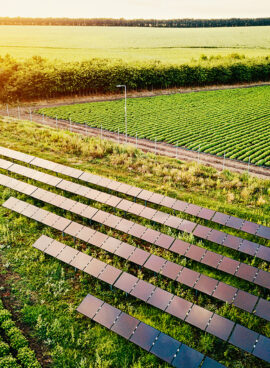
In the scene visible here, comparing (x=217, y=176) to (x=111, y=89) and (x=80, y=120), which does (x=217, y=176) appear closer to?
(x=80, y=120)

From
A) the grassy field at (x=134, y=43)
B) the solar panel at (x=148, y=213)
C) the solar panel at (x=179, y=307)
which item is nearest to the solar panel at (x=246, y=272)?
the solar panel at (x=179, y=307)

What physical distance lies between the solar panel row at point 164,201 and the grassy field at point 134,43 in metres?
82.3

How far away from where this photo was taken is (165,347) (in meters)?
11.8

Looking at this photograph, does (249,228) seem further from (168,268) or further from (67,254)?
(67,254)

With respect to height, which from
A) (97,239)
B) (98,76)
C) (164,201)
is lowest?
(97,239)

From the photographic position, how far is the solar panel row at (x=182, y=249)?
1404cm

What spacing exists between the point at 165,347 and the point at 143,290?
2.78 metres

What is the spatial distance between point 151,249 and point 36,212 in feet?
24.8

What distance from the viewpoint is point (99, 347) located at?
12.4 m

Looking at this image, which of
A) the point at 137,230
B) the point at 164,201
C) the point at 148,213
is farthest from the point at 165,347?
the point at 164,201

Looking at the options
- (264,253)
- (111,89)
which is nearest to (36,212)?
(264,253)

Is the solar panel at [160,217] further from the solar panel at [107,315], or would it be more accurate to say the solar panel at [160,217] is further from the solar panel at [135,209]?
the solar panel at [107,315]

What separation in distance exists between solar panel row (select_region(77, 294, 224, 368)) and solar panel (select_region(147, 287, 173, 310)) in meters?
1.19

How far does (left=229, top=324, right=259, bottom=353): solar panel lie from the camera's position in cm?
1178
